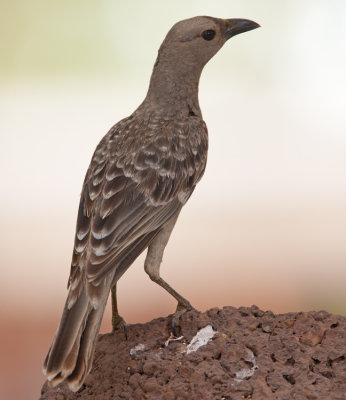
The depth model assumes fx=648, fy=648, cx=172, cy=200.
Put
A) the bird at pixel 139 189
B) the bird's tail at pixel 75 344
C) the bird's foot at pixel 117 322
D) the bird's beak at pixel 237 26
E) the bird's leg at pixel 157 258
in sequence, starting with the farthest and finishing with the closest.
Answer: the bird's beak at pixel 237 26 < the bird's foot at pixel 117 322 < the bird's leg at pixel 157 258 < the bird at pixel 139 189 < the bird's tail at pixel 75 344

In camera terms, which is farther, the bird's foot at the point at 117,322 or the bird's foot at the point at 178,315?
the bird's foot at the point at 117,322

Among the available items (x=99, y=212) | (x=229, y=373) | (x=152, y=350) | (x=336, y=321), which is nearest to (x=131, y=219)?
(x=99, y=212)

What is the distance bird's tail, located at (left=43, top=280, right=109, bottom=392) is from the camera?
3.85 meters

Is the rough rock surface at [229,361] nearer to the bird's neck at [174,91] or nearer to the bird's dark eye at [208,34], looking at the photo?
the bird's neck at [174,91]

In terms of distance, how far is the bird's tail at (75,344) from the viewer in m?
Result: 3.85

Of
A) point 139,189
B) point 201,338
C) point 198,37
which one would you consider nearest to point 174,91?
point 198,37

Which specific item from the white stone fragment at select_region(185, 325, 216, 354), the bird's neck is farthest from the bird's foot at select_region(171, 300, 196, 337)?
the bird's neck

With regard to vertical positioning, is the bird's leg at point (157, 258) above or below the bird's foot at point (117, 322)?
above

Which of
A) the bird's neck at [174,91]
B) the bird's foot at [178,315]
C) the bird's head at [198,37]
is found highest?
the bird's head at [198,37]

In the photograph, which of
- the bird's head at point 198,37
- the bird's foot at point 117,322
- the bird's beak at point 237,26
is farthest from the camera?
the bird's beak at point 237,26

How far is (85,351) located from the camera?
389 centimetres

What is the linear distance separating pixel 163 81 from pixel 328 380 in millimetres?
2745

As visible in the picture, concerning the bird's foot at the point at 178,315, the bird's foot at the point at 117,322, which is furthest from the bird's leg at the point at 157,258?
the bird's foot at the point at 117,322

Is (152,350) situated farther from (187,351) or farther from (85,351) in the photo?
(85,351)
